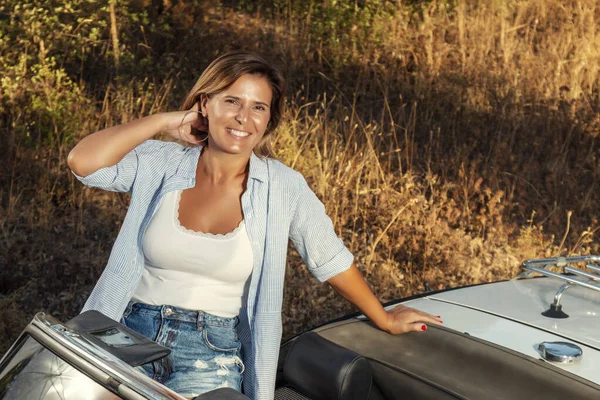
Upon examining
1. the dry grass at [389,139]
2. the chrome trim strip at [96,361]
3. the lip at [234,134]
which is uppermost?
the lip at [234,134]

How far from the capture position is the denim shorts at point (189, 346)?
2605mm

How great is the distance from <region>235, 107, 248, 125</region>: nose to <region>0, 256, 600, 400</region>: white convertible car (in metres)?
0.74

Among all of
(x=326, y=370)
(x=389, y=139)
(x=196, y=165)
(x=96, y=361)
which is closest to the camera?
(x=96, y=361)

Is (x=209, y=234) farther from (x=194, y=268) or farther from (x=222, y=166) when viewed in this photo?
(x=222, y=166)

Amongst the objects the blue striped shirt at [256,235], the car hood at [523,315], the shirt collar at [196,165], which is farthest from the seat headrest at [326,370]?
the shirt collar at [196,165]

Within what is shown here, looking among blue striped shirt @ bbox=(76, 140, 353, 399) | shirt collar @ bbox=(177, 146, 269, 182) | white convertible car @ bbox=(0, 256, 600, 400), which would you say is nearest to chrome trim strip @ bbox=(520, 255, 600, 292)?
white convertible car @ bbox=(0, 256, 600, 400)

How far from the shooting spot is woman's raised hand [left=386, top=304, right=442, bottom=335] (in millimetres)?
2725

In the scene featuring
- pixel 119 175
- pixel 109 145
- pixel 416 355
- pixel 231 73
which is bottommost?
pixel 416 355

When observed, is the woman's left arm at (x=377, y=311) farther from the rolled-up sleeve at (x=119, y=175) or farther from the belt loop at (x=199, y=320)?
the rolled-up sleeve at (x=119, y=175)

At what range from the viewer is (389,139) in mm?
7801

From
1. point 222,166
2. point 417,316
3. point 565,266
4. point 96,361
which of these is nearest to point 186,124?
point 222,166

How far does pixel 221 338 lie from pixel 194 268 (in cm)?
24

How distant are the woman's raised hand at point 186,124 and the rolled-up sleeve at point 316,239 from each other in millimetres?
434

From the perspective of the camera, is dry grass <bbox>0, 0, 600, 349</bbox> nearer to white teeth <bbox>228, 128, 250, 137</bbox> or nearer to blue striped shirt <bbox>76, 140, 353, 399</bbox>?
blue striped shirt <bbox>76, 140, 353, 399</bbox>
